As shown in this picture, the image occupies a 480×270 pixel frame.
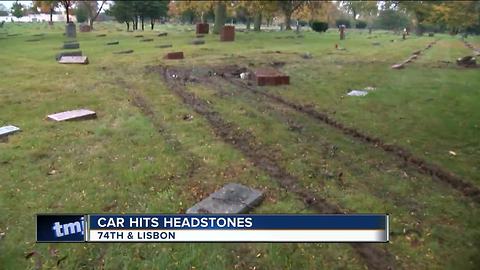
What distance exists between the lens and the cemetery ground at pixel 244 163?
3814 mm

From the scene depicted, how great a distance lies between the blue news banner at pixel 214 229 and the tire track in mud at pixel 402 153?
195 cm

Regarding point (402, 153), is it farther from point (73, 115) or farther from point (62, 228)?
point (73, 115)

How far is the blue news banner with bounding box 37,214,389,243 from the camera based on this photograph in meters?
3.78

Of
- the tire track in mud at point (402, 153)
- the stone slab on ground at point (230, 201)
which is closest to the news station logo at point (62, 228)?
the stone slab on ground at point (230, 201)

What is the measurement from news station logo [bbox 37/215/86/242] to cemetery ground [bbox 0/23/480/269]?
9cm

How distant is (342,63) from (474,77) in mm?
5015

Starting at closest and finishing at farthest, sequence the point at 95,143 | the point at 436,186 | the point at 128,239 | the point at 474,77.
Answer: the point at 128,239
the point at 436,186
the point at 95,143
the point at 474,77

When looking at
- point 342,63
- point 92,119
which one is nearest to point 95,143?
point 92,119

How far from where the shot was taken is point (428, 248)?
12.8 ft

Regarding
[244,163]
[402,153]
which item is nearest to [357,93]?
[402,153]

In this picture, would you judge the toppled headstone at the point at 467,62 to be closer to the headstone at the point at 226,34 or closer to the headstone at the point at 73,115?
the headstone at the point at 226,34

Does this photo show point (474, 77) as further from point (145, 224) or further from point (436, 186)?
point (145, 224)

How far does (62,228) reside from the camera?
3885 mm

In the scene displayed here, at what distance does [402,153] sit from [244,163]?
2.55m
